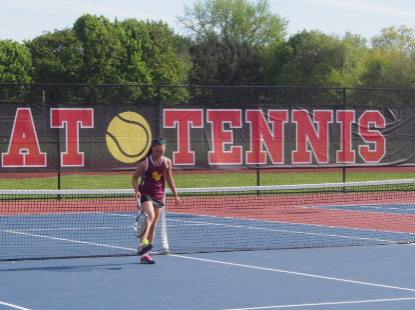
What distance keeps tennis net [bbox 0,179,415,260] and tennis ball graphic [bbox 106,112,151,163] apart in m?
1.30

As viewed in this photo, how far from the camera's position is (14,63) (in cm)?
5034

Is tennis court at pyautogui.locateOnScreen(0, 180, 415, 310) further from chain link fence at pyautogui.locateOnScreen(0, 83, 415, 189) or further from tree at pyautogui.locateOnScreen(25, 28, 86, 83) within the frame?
tree at pyautogui.locateOnScreen(25, 28, 86, 83)

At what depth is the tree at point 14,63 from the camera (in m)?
50.2

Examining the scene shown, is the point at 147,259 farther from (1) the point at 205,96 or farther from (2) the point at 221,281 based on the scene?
(1) the point at 205,96

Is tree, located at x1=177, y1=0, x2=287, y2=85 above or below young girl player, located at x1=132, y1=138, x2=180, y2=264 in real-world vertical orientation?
above

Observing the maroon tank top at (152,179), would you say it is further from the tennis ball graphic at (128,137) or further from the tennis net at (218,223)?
the tennis ball graphic at (128,137)

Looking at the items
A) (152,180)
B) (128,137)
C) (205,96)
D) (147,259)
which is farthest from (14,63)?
(147,259)

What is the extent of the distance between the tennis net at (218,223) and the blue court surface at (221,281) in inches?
36.0

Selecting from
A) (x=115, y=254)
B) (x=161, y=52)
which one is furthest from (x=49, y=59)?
(x=115, y=254)

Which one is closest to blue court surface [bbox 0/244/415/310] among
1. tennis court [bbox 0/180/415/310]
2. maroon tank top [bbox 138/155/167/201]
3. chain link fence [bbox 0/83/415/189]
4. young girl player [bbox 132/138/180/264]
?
tennis court [bbox 0/180/415/310]

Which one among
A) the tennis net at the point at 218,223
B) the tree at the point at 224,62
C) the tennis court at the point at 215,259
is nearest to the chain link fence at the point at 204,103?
the tennis net at the point at 218,223

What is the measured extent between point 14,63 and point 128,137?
36.1 metres

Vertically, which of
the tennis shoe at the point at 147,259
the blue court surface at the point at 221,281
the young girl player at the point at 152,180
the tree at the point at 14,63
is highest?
the tree at the point at 14,63

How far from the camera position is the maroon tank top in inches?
349
